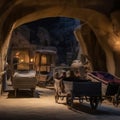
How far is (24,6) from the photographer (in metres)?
17.3

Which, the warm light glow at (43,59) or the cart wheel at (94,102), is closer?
the cart wheel at (94,102)

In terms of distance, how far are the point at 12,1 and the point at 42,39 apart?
2735 centimetres

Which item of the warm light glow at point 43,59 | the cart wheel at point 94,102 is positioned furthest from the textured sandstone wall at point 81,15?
the warm light glow at point 43,59

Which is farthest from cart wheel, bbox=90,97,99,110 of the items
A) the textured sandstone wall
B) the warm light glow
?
the warm light glow

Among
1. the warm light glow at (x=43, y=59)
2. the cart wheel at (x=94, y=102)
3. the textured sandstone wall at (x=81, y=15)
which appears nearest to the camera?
the cart wheel at (x=94, y=102)

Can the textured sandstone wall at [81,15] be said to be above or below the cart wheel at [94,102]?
above

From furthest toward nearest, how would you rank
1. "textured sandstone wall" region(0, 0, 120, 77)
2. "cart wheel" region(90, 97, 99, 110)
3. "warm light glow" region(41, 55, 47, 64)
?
"warm light glow" region(41, 55, 47, 64)
"textured sandstone wall" region(0, 0, 120, 77)
"cart wheel" region(90, 97, 99, 110)

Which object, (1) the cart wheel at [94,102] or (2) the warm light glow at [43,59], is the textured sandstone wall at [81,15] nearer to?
(1) the cart wheel at [94,102]

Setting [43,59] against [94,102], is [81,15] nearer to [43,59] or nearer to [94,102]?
[94,102]

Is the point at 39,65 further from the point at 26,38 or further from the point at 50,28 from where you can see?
the point at 50,28

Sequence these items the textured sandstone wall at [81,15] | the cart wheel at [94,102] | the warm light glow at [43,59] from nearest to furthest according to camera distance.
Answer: the cart wheel at [94,102], the textured sandstone wall at [81,15], the warm light glow at [43,59]

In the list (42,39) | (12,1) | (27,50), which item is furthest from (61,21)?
(12,1)

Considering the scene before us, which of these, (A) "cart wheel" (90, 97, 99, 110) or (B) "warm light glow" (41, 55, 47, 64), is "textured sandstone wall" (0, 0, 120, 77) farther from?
(B) "warm light glow" (41, 55, 47, 64)

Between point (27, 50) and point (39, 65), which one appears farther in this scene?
point (27, 50)
